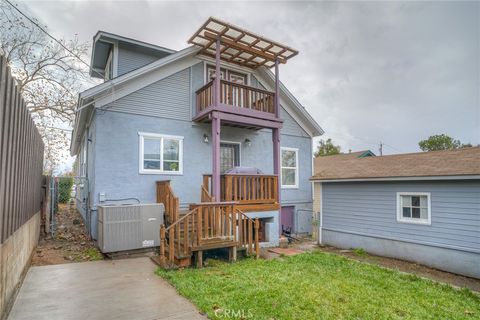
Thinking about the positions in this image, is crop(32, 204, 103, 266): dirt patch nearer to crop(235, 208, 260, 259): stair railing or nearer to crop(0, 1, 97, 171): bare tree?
crop(235, 208, 260, 259): stair railing

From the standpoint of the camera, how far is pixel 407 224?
27.1 ft

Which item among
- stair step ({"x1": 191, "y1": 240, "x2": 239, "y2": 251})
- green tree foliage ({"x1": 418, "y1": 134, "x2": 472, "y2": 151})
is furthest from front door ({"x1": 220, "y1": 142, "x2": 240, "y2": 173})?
green tree foliage ({"x1": 418, "y1": 134, "x2": 472, "y2": 151})

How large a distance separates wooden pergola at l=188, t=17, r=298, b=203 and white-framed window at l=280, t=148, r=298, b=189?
2276 millimetres

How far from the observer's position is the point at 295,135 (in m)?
12.4

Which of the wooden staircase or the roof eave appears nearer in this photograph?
the wooden staircase

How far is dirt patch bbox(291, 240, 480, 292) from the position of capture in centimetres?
638

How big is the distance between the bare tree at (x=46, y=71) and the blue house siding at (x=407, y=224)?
13195 millimetres

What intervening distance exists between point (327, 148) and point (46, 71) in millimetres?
34179

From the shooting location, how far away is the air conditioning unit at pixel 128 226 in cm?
667

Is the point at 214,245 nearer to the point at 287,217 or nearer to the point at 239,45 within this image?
the point at 287,217

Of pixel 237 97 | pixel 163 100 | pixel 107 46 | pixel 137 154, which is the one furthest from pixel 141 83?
pixel 237 97

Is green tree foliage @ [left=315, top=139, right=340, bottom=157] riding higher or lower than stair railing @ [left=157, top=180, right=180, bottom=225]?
higher

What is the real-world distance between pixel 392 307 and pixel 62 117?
16.8 m

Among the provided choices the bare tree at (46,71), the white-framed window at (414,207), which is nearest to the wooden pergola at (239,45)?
the white-framed window at (414,207)
